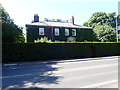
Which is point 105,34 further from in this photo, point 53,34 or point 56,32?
point 53,34

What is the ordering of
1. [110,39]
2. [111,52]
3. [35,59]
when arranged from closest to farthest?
[35,59] < [111,52] < [110,39]

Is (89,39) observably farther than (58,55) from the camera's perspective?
Yes

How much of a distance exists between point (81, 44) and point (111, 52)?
5.93m

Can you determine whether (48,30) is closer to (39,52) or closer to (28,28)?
(28,28)

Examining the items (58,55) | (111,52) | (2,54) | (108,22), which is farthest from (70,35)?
(108,22)

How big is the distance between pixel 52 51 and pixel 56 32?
14.3 meters

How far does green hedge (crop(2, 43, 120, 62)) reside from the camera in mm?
A: 14669

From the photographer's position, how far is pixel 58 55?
17000 millimetres

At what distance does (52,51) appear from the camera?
54.7 ft

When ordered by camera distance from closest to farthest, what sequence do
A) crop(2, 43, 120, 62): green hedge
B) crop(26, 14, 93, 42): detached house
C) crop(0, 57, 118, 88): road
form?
crop(0, 57, 118, 88): road
crop(2, 43, 120, 62): green hedge
crop(26, 14, 93, 42): detached house

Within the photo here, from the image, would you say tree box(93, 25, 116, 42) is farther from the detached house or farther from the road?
the road

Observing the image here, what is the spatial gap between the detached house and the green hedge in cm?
1198

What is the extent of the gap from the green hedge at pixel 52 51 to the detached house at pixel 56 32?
472 inches

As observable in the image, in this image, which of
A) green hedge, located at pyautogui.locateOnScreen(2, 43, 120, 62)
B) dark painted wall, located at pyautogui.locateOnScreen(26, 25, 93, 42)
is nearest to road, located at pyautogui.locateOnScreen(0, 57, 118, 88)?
green hedge, located at pyautogui.locateOnScreen(2, 43, 120, 62)
